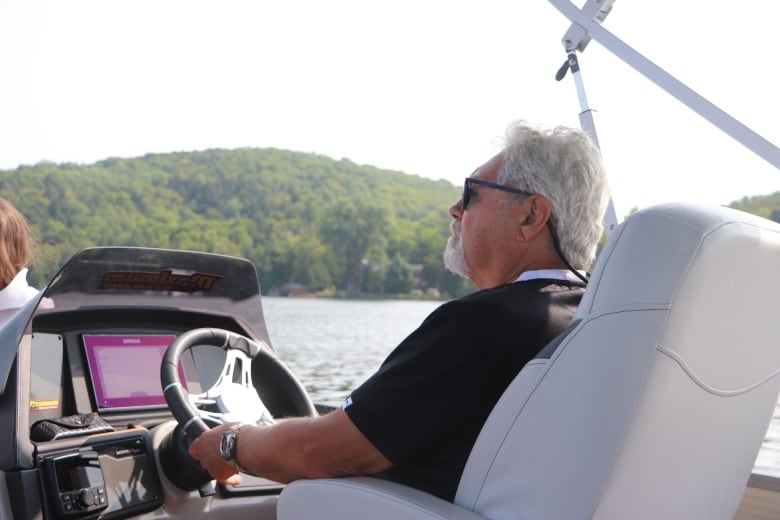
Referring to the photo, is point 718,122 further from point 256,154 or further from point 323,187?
point 256,154

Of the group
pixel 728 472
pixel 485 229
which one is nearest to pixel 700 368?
pixel 728 472

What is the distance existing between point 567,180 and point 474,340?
393mm

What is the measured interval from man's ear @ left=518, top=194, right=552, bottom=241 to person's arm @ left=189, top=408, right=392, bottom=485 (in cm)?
48

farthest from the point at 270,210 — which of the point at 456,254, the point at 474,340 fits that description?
A: the point at 474,340

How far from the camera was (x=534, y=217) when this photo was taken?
5.07 feet

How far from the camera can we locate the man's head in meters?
1.54

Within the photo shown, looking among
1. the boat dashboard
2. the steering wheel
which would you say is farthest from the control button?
the steering wheel

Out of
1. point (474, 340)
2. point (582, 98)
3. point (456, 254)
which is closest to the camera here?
point (474, 340)

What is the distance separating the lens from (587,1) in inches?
90.7

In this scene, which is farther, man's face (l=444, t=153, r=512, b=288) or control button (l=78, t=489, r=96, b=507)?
control button (l=78, t=489, r=96, b=507)

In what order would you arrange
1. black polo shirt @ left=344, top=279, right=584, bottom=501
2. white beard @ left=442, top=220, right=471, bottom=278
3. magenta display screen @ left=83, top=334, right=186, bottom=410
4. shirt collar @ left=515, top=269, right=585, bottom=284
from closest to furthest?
black polo shirt @ left=344, top=279, right=584, bottom=501 < shirt collar @ left=515, top=269, right=585, bottom=284 < white beard @ left=442, top=220, right=471, bottom=278 < magenta display screen @ left=83, top=334, right=186, bottom=410

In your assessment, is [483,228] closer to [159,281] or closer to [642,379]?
[642,379]

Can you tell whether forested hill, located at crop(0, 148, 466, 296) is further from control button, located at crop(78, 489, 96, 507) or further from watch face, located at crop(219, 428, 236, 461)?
watch face, located at crop(219, 428, 236, 461)

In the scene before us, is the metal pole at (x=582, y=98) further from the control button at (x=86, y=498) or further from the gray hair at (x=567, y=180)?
the control button at (x=86, y=498)
